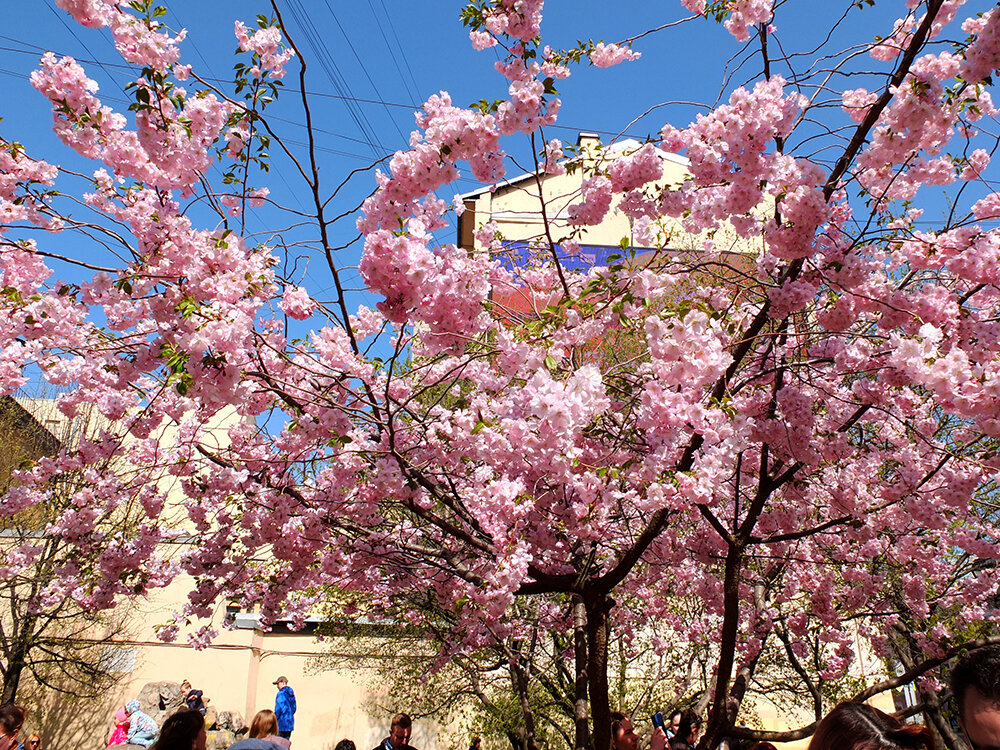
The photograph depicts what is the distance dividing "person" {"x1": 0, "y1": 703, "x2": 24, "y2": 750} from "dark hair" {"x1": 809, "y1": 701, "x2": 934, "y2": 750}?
428cm

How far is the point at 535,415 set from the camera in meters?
3.28

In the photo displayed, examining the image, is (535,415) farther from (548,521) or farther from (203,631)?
(203,631)

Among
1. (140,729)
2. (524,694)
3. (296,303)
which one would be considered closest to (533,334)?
(296,303)

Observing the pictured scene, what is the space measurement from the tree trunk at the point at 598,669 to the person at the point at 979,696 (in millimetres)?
2789

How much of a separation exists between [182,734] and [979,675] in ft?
8.23

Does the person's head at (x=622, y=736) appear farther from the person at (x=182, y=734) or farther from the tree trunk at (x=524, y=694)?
the person at (x=182, y=734)

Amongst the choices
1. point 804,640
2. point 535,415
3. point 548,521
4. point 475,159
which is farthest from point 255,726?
point 804,640

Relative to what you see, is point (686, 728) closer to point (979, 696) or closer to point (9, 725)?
point (979, 696)

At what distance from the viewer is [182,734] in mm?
2596

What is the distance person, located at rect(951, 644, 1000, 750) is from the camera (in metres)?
1.62

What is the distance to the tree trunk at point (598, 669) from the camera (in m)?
4.41

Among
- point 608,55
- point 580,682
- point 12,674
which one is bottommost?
point 580,682

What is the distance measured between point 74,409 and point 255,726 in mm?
3052

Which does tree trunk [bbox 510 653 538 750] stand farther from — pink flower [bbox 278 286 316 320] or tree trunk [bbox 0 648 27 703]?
tree trunk [bbox 0 648 27 703]
